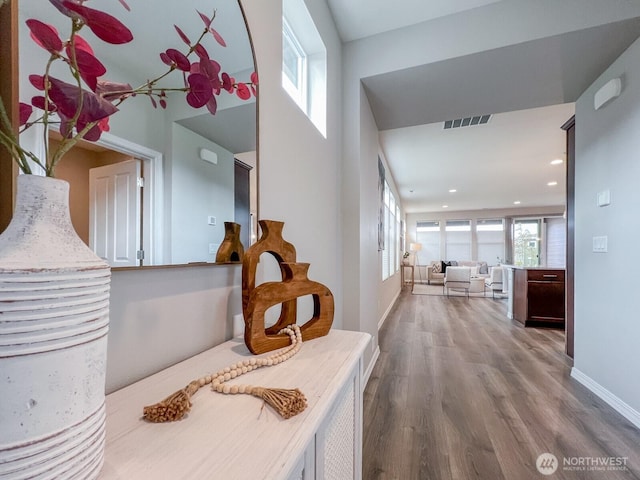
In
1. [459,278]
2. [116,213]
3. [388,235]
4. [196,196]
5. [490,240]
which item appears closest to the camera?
[116,213]

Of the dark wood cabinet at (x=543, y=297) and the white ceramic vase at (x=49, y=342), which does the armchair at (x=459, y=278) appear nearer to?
the dark wood cabinet at (x=543, y=297)

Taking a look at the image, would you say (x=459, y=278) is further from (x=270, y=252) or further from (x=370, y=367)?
(x=270, y=252)

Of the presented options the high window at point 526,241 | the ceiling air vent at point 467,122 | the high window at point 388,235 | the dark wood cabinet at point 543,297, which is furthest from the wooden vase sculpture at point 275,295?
the high window at point 526,241

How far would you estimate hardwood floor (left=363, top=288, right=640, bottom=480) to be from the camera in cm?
139

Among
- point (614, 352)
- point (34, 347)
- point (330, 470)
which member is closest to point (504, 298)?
point (614, 352)

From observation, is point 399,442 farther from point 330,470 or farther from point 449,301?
point 449,301

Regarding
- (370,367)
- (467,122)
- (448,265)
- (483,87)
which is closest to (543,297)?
(467,122)

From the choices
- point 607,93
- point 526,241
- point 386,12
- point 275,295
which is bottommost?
point 275,295

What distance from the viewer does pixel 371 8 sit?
1.86m

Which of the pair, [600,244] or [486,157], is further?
[486,157]

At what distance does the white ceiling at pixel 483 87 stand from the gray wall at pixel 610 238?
0.20m

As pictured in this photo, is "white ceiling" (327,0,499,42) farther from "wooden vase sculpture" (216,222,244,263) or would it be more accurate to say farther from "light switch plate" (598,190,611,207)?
"wooden vase sculpture" (216,222,244,263)

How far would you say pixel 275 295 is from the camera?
845 millimetres

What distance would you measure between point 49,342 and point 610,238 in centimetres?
285
